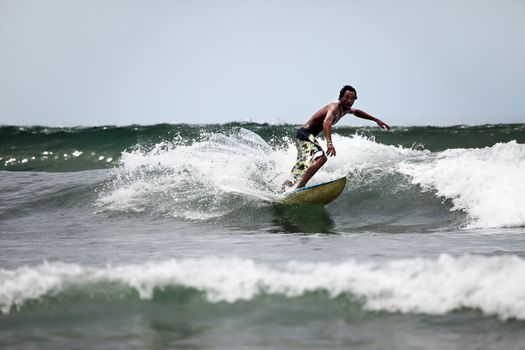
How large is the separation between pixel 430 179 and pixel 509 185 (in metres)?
1.60

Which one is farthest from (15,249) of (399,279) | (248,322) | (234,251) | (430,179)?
(430,179)

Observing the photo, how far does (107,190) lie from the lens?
42.1ft

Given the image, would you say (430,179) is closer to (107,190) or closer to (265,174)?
(265,174)

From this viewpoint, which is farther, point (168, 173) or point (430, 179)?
point (168, 173)

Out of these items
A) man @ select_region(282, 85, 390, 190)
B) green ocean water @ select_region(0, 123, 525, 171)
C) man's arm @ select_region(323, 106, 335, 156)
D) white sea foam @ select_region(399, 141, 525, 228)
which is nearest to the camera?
man's arm @ select_region(323, 106, 335, 156)

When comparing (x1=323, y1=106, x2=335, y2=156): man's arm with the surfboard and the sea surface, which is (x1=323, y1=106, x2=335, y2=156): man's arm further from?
the sea surface

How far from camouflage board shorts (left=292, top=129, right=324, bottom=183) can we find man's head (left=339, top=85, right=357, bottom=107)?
920 mm

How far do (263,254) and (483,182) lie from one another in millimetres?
4999

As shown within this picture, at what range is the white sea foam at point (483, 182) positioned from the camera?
9.07 meters

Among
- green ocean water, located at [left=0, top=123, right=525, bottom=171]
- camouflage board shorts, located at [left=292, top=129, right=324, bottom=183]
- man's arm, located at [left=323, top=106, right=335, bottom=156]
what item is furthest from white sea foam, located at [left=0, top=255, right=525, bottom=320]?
green ocean water, located at [left=0, top=123, right=525, bottom=171]

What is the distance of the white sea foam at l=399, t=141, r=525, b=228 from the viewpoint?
29.8 feet

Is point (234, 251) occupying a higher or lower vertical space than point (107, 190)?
lower

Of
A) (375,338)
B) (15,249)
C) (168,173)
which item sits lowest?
(375,338)

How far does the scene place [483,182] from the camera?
33.4 feet
